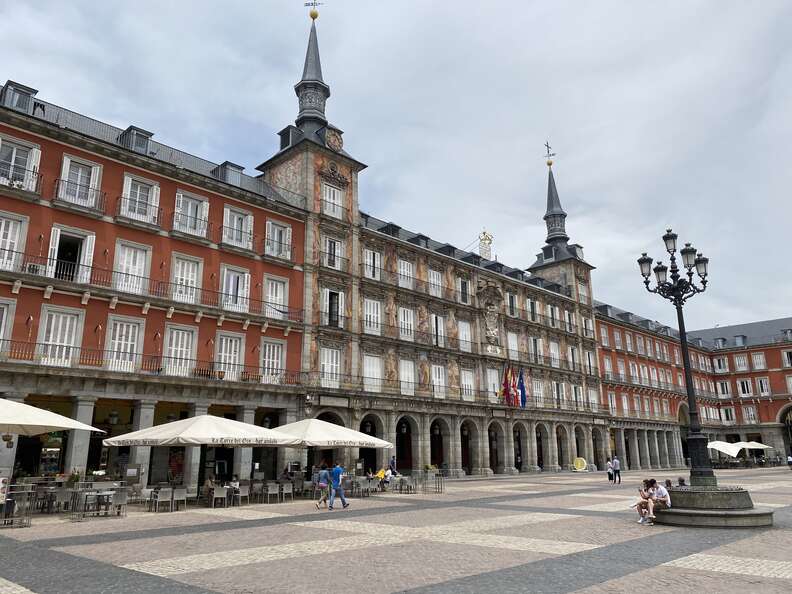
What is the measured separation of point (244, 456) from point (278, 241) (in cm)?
1070

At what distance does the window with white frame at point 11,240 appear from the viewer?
20.4m

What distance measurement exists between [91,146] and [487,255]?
35.6 m

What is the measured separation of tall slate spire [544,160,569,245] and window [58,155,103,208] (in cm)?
4126

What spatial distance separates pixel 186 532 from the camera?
39.7ft

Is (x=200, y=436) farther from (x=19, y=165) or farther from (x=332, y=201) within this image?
(x=332, y=201)

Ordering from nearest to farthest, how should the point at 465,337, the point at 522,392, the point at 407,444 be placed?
the point at 407,444, the point at 465,337, the point at 522,392

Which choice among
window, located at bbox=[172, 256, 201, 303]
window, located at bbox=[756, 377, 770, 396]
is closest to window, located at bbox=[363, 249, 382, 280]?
window, located at bbox=[172, 256, 201, 303]

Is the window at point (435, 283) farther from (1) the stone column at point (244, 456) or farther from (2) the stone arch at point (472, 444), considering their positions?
(1) the stone column at point (244, 456)

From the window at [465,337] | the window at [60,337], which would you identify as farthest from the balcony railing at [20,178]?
the window at [465,337]

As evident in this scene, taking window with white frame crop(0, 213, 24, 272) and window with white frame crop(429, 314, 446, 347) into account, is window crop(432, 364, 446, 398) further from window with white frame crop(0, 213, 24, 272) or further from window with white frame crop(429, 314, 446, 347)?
window with white frame crop(0, 213, 24, 272)

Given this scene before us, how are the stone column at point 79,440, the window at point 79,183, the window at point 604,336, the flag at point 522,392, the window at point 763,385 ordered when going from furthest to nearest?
1. the window at point 763,385
2. the window at point 604,336
3. the flag at point 522,392
4. the window at point 79,183
5. the stone column at point 79,440

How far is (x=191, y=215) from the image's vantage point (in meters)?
26.2

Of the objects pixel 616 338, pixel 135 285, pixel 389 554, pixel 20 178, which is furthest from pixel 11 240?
pixel 616 338

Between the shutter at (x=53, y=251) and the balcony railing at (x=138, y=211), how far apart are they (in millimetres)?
2528
